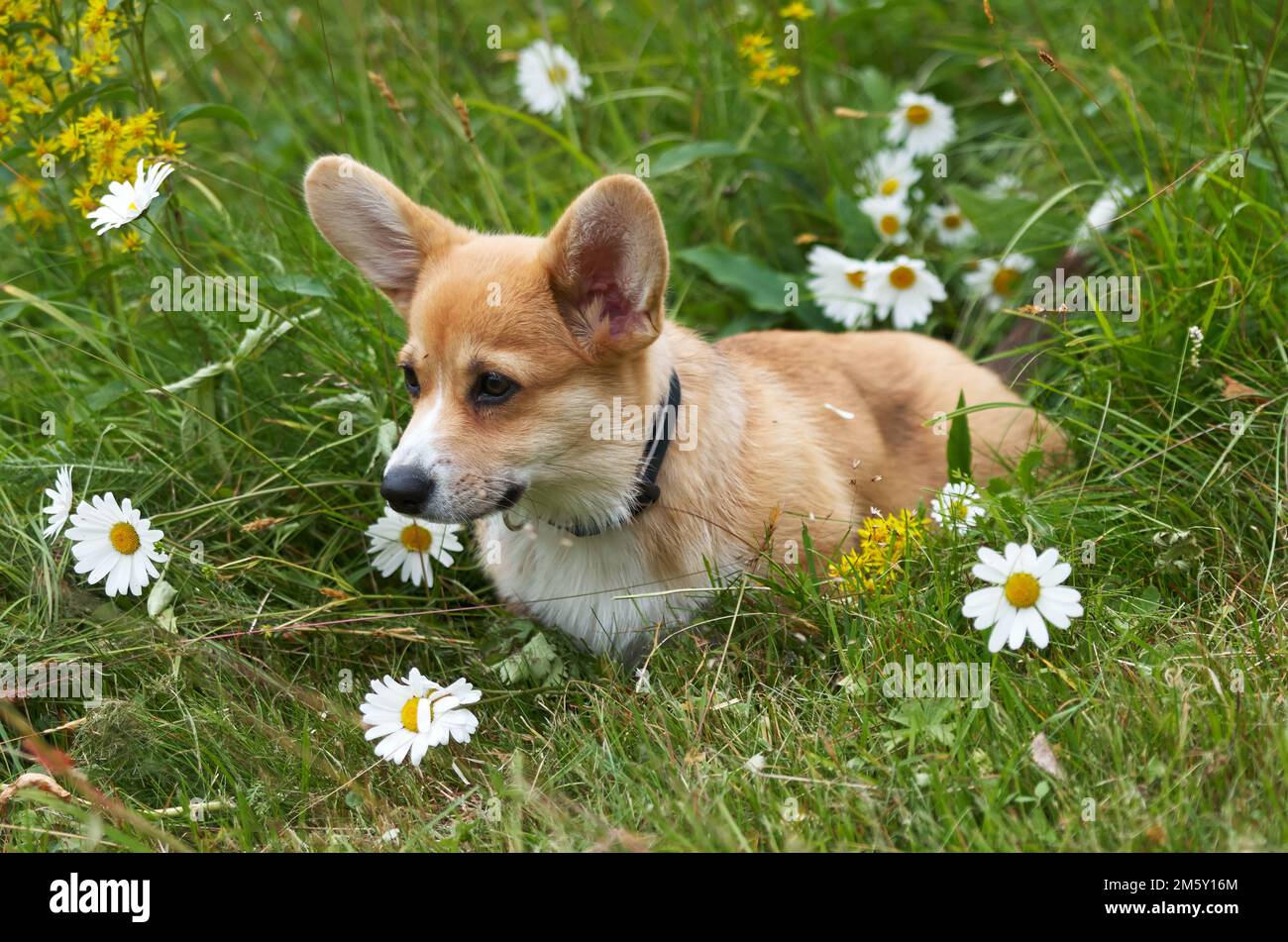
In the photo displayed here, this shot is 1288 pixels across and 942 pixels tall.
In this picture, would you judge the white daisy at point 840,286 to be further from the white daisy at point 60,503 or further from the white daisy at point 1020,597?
the white daisy at point 60,503

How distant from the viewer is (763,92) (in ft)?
15.9

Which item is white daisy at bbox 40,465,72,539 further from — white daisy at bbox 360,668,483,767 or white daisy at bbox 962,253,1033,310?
white daisy at bbox 962,253,1033,310

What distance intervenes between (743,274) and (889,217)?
578 millimetres

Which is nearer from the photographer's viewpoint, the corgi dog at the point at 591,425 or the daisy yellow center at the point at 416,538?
the corgi dog at the point at 591,425

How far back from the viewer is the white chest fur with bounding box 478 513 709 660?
334 centimetres

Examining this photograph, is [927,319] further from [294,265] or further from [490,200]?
[294,265]

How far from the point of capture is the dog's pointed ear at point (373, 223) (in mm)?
3367

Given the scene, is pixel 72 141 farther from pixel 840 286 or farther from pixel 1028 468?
pixel 1028 468

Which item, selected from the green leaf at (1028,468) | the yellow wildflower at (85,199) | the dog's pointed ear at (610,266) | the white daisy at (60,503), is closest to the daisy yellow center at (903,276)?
the green leaf at (1028,468)

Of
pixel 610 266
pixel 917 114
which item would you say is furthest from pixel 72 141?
pixel 917 114

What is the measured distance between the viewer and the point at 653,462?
10.8ft

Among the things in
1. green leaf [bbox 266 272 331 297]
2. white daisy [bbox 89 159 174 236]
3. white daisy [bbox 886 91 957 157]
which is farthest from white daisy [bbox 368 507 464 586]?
white daisy [bbox 886 91 957 157]

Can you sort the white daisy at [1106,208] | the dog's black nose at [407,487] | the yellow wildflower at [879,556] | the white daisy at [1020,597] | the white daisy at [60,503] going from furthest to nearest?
1. the white daisy at [1106,208]
2. the white daisy at [60,503]
3. the yellow wildflower at [879,556]
4. the dog's black nose at [407,487]
5. the white daisy at [1020,597]

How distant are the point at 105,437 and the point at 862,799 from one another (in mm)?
2478
